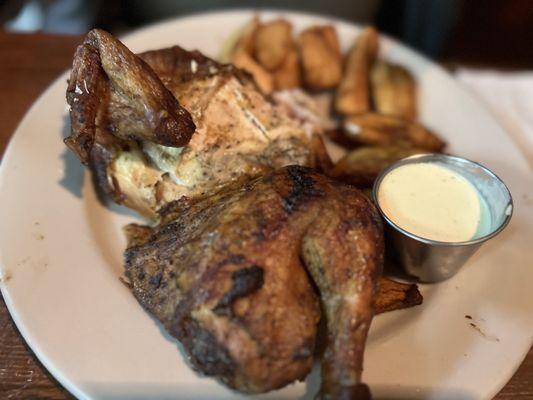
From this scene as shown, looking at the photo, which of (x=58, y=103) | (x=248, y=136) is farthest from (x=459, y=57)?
(x=58, y=103)

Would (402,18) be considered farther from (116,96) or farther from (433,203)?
(116,96)

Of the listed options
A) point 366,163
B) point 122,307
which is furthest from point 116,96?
point 366,163

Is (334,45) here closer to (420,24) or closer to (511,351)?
(420,24)

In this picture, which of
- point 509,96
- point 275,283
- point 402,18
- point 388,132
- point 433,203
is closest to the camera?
point 275,283

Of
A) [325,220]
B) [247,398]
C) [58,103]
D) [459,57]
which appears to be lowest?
[459,57]

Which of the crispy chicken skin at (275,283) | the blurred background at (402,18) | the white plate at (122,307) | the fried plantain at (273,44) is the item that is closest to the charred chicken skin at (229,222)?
the crispy chicken skin at (275,283)

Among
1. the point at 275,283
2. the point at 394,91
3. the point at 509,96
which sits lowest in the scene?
the point at 509,96
